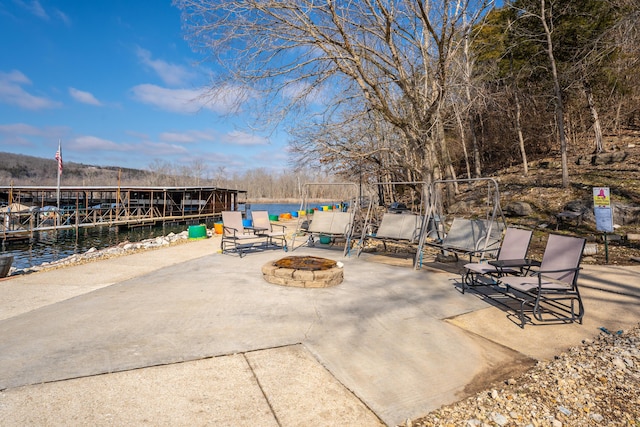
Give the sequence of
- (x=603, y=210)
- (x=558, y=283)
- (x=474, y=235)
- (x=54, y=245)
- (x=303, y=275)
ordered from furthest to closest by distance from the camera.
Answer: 1. (x=54, y=245)
2. (x=603, y=210)
3. (x=474, y=235)
4. (x=303, y=275)
5. (x=558, y=283)

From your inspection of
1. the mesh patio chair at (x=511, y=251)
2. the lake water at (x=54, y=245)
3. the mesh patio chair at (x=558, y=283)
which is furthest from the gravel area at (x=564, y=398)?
the lake water at (x=54, y=245)

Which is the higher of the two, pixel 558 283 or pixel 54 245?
pixel 558 283

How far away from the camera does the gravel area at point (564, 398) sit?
2.11 m

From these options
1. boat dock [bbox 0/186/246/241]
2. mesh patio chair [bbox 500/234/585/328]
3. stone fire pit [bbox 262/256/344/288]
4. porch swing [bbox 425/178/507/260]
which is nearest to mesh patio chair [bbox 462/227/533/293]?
porch swing [bbox 425/178/507/260]

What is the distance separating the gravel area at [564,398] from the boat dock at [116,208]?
92.9ft

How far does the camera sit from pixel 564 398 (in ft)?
7.68

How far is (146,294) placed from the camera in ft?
15.5

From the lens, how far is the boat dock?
27.3 metres

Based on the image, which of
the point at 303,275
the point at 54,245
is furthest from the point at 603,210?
the point at 54,245

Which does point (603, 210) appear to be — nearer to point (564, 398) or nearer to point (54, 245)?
point (564, 398)

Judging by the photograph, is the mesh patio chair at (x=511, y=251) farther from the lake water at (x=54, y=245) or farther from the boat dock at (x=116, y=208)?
the boat dock at (x=116, y=208)

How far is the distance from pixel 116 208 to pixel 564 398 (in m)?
35.3

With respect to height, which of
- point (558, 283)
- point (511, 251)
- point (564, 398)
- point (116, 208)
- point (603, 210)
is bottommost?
point (116, 208)

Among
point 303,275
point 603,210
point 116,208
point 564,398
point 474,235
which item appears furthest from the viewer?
point 116,208
